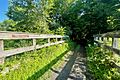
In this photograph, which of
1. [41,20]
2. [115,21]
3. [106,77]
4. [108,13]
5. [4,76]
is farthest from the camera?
[41,20]

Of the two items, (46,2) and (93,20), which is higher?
(46,2)

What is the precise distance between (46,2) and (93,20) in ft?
17.9

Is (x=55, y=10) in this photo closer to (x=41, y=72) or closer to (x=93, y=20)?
(x=93, y=20)

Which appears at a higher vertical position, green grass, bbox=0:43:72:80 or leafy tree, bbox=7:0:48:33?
leafy tree, bbox=7:0:48:33

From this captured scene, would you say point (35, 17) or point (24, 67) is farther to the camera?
point (35, 17)

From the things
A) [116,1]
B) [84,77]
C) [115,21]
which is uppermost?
A: [116,1]

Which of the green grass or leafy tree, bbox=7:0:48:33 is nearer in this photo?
the green grass

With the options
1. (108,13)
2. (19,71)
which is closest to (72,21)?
(108,13)

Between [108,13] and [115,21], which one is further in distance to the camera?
[108,13]

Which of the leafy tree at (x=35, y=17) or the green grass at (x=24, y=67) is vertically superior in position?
the leafy tree at (x=35, y=17)

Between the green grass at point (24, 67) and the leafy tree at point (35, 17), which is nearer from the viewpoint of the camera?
the green grass at point (24, 67)

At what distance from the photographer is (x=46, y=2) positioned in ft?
82.0

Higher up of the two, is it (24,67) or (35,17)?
(35,17)

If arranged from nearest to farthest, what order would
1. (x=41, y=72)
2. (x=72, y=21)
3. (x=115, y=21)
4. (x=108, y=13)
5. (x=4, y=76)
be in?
(x=4, y=76), (x=41, y=72), (x=115, y=21), (x=108, y=13), (x=72, y=21)
